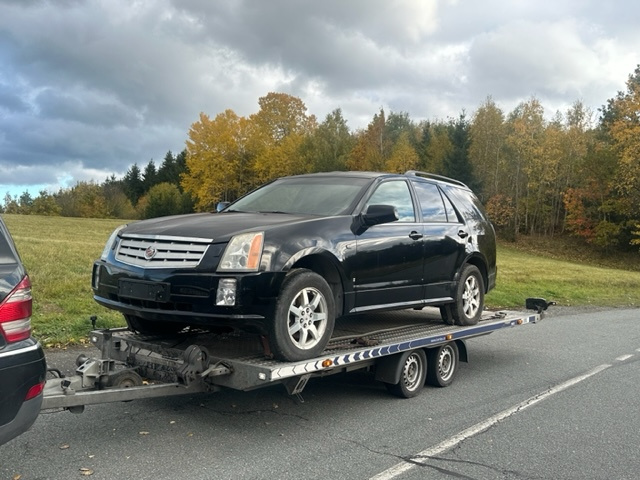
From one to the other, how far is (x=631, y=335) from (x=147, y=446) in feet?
31.5

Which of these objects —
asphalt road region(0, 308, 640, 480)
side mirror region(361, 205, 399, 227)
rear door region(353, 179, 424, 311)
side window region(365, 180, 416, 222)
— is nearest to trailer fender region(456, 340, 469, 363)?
asphalt road region(0, 308, 640, 480)

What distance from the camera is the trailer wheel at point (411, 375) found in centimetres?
586

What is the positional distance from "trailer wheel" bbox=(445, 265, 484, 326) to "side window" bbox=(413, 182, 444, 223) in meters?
0.73

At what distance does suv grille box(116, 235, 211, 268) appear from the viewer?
4496mm

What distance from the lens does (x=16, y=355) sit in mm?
3082

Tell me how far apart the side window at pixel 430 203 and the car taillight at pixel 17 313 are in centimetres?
438

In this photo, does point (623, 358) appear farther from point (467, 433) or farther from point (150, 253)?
point (150, 253)

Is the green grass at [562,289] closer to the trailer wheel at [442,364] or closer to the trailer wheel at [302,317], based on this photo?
the trailer wheel at [442,364]

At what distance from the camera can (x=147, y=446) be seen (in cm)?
432

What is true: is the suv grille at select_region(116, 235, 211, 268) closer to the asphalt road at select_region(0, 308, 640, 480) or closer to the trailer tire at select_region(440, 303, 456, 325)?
the asphalt road at select_region(0, 308, 640, 480)

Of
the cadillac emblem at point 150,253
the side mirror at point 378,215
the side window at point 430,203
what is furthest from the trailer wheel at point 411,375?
the cadillac emblem at point 150,253

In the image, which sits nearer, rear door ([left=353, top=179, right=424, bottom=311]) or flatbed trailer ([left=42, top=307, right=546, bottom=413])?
flatbed trailer ([left=42, top=307, right=546, bottom=413])

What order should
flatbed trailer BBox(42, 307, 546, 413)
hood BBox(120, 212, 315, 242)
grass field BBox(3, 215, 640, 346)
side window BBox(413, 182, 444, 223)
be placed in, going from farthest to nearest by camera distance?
grass field BBox(3, 215, 640, 346) < side window BBox(413, 182, 444, 223) < hood BBox(120, 212, 315, 242) < flatbed trailer BBox(42, 307, 546, 413)

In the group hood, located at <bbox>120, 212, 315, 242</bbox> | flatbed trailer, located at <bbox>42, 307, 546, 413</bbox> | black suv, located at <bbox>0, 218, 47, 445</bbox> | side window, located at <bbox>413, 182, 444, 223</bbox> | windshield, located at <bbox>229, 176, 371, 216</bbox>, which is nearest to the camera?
black suv, located at <bbox>0, 218, 47, 445</bbox>
